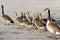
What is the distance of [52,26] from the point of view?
1045 cm

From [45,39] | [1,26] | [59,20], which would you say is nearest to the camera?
[45,39]

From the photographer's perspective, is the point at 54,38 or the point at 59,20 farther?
the point at 59,20

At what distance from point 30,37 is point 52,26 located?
95 cm

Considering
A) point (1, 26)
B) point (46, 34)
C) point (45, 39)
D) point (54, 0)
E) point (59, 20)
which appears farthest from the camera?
point (54, 0)

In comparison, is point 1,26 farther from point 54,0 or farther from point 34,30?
point 54,0

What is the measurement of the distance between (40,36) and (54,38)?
2.05 feet

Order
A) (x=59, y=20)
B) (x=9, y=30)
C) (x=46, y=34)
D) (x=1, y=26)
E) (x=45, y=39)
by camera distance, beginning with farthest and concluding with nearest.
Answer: (x=59, y=20) < (x=1, y=26) < (x=9, y=30) < (x=46, y=34) < (x=45, y=39)

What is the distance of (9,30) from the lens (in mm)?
12023

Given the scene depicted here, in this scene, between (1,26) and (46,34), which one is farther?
(1,26)

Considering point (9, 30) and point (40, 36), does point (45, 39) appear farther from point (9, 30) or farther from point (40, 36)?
point (9, 30)

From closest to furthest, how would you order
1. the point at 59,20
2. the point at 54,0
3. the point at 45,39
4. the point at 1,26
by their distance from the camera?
the point at 45,39
the point at 1,26
the point at 59,20
the point at 54,0

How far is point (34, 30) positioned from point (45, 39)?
1.55 meters

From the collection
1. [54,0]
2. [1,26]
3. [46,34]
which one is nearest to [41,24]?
[46,34]

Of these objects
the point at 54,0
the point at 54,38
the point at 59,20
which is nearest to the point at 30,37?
the point at 54,38
